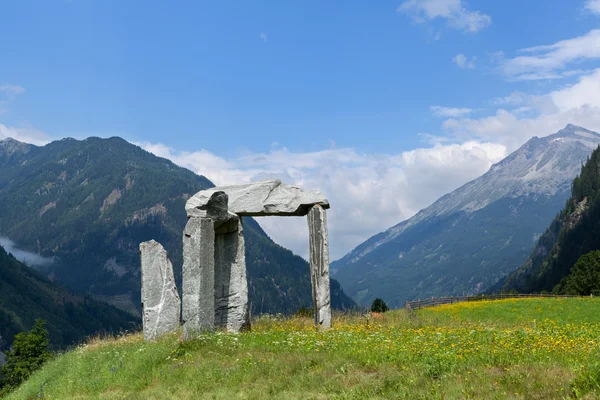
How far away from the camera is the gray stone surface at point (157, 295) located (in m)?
22.1

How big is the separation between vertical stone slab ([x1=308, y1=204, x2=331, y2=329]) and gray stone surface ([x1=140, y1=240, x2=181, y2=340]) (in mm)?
6266

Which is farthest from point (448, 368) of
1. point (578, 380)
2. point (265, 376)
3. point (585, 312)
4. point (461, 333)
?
point (585, 312)

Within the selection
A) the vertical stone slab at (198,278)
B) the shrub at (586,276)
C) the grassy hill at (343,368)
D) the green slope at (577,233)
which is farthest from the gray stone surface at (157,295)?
the green slope at (577,233)

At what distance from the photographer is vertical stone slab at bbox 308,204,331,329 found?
62.9 feet

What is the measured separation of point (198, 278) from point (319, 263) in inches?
184

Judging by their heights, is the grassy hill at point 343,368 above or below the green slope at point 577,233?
below

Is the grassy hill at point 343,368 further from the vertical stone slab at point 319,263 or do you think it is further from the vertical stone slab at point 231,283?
the vertical stone slab at point 231,283

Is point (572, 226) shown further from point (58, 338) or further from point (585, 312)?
point (58, 338)

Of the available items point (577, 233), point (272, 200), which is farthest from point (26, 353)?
point (577, 233)

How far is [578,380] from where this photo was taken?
8.97m

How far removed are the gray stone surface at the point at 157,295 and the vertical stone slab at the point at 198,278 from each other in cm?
546

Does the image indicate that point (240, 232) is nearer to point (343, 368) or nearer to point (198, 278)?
point (198, 278)

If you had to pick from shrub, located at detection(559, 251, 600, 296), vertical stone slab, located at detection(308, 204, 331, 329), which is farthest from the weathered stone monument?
shrub, located at detection(559, 251, 600, 296)

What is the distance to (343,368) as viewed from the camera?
37.9ft
